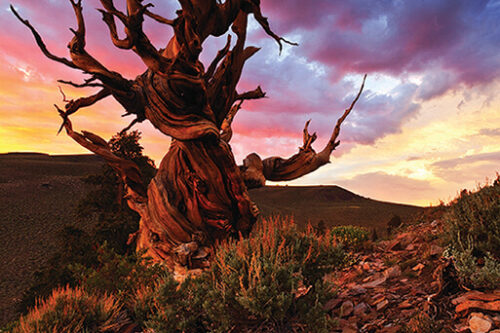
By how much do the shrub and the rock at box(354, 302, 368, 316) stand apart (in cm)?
345

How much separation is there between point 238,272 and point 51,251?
2763 centimetres

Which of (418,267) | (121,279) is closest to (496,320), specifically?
(418,267)

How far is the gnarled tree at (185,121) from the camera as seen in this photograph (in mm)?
7867

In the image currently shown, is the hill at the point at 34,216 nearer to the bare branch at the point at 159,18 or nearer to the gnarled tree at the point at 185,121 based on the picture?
the gnarled tree at the point at 185,121

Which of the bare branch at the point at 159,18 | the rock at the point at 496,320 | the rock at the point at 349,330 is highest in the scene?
the bare branch at the point at 159,18

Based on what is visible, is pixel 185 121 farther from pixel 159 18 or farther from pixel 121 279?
pixel 121 279

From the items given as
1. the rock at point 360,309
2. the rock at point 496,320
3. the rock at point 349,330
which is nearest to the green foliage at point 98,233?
the rock at point 360,309

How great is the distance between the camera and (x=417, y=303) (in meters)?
4.57

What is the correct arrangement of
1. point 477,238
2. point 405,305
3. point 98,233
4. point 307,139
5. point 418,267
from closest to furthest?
point 405,305 → point 477,238 → point 418,267 → point 307,139 → point 98,233

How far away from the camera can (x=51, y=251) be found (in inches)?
1014

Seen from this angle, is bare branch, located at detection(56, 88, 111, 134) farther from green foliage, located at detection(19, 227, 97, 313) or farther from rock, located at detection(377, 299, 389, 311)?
rock, located at detection(377, 299, 389, 311)

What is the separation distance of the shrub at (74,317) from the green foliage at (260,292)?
1099 mm

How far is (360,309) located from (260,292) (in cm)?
204

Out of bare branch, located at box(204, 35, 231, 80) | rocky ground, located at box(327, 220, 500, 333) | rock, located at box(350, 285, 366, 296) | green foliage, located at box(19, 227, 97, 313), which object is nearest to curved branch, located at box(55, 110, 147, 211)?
green foliage, located at box(19, 227, 97, 313)
